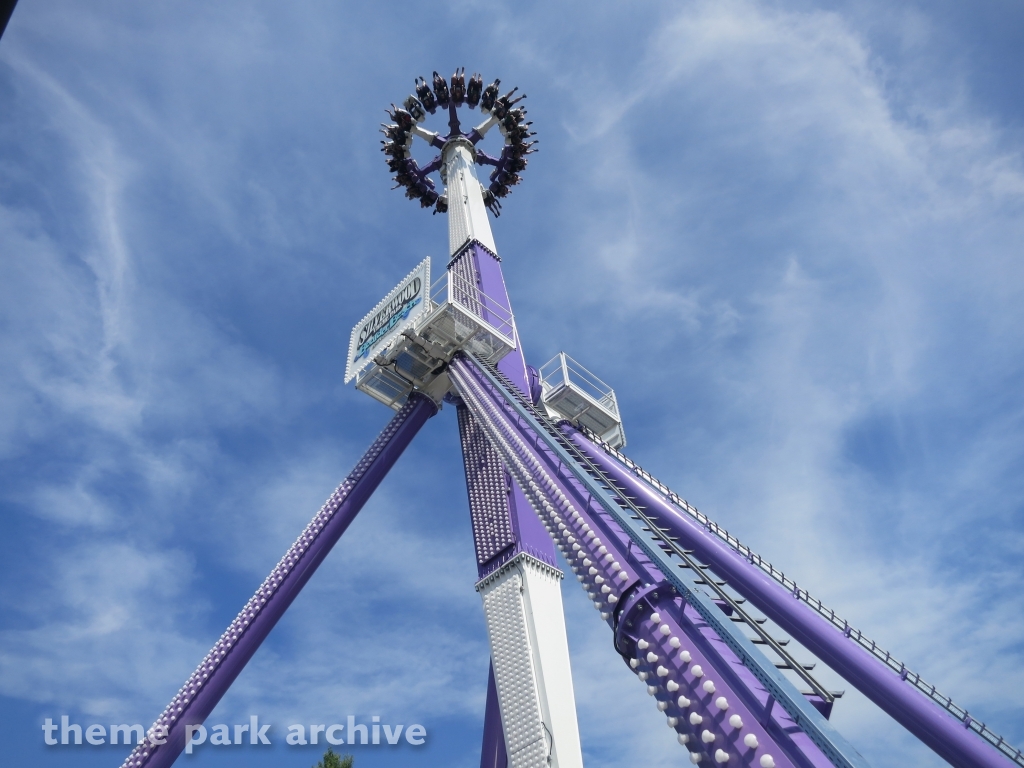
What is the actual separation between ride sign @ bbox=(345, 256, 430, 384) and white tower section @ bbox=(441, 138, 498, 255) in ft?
14.1

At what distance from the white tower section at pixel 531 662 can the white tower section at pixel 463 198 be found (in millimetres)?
9923

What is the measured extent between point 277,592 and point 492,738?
5.03 meters

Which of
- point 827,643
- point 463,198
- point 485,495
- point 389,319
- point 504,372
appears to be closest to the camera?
point 827,643

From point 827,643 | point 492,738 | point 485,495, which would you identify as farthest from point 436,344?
point 827,643

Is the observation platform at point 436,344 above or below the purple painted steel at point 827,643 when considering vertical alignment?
above

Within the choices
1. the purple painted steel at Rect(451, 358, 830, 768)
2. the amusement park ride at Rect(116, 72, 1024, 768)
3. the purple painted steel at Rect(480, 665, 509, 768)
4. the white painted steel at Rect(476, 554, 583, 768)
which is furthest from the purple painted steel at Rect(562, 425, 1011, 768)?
the purple painted steel at Rect(480, 665, 509, 768)

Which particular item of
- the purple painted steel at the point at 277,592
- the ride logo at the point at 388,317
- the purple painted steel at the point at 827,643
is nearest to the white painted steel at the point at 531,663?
the purple painted steel at the point at 827,643

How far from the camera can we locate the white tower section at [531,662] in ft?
34.2

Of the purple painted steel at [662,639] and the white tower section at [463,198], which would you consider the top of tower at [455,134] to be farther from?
the purple painted steel at [662,639]

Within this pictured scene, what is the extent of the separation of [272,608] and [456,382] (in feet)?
18.9

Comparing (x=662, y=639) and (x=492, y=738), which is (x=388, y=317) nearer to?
(x=492, y=738)

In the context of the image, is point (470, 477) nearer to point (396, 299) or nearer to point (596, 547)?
point (396, 299)

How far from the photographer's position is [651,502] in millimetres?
11680

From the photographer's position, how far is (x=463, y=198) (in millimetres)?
21250
